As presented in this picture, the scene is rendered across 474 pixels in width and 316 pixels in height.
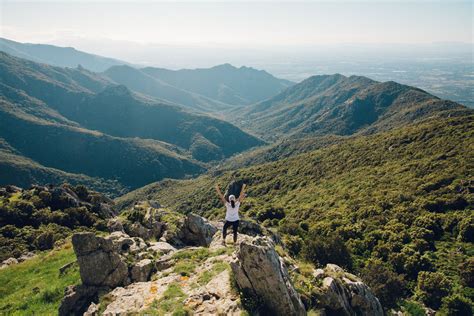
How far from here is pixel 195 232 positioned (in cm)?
2689

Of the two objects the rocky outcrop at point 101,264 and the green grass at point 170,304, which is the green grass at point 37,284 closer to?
the rocky outcrop at point 101,264

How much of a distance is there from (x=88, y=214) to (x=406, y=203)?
1718 inches

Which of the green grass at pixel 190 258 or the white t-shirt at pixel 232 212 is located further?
the white t-shirt at pixel 232 212

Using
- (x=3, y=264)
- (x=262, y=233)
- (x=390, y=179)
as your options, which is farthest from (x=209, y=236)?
(x=390, y=179)

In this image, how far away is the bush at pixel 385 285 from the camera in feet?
80.9

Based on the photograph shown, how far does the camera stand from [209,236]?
26.7 metres

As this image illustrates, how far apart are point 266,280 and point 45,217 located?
3378 centimetres

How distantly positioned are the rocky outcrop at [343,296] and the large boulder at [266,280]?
225cm

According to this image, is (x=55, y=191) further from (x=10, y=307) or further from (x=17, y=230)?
(x=10, y=307)

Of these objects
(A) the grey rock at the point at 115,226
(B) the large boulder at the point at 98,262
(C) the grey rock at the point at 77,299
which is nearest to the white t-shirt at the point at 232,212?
(B) the large boulder at the point at 98,262

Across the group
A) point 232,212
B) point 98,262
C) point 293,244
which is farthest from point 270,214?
point 98,262

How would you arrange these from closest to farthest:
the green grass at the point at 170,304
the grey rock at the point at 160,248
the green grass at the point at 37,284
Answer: the green grass at the point at 170,304
the green grass at the point at 37,284
the grey rock at the point at 160,248

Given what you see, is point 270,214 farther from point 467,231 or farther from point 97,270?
point 97,270

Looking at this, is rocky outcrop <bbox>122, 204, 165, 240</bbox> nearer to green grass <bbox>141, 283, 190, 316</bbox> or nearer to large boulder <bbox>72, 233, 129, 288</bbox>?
large boulder <bbox>72, 233, 129, 288</bbox>
